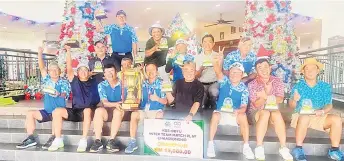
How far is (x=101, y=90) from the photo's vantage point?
3.58m

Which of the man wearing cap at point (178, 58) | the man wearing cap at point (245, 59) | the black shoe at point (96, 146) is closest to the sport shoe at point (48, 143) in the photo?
the black shoe at point (96, 146)

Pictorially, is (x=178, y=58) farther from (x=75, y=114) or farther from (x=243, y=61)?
(x=75, y=114)

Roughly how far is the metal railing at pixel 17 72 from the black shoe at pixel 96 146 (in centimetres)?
297

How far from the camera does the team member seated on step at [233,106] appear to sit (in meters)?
3.14

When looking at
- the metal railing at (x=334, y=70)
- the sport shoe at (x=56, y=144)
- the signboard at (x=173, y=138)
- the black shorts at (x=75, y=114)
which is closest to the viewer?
the signboard at (x=173, y=138)

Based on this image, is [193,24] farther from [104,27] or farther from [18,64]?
[18,64]

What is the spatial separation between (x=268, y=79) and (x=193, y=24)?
3.02 metres

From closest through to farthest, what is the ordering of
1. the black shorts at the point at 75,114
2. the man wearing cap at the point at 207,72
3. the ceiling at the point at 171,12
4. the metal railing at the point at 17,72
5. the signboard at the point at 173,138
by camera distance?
the signboard at the point at 173,138
the black shorts at the point at 75,114
the man wearing cap at the point at 207,72
the ceiling at the point at 171,12
the metal railing at the point at 17,72

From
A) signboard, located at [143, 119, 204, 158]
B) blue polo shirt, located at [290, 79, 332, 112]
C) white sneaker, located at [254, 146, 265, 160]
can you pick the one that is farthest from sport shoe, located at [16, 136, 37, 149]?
blue polo shirt, located at [290, 79, 332, 112]

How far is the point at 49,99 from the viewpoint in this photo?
370 centimetres

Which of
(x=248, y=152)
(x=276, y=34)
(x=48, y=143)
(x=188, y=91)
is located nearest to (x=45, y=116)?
(x=48, y=143)

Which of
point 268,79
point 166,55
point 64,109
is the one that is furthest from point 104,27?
point 268,79

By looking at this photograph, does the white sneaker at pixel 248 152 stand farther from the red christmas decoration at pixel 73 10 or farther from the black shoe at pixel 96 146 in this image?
the red christmas decoration at pixel 73 10

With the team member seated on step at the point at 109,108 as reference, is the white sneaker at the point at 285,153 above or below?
below
